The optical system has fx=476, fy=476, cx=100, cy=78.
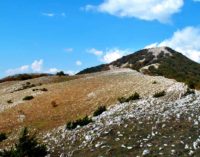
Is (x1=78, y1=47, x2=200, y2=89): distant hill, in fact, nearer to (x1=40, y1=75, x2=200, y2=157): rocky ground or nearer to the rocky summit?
the rocky summit

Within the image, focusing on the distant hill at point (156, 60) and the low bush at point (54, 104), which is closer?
the low bush at point (54, 104)

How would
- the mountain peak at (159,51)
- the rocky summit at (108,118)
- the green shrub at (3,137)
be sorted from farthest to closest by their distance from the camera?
the mountain peak at (159,51)
the green shrub at (3,137)
the rocky summit at (108,118)

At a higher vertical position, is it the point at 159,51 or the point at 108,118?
the point at 159,51

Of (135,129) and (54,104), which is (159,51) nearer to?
(54,104)

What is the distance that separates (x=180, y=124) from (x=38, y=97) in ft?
86.0

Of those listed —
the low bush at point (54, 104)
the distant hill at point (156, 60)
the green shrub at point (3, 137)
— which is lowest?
the green shrub at point (3, 137)

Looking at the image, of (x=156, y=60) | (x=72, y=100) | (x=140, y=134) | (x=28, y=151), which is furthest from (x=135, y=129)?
(x=156, y=60)

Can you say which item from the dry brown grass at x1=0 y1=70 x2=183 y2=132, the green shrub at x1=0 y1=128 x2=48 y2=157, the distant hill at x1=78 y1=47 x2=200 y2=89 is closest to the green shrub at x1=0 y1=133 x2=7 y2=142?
the dry brown grass at x1=0 y1=70 x2=183 y2=132

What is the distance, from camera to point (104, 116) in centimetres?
3042

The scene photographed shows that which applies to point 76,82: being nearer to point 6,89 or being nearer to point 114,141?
point 6,89

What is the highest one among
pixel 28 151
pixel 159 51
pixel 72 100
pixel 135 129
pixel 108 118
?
pixel 159 51

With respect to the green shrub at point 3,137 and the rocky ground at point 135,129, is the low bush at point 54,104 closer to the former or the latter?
the rocky ground at point 135,129

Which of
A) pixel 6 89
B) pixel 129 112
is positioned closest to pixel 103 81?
pixel 6 89

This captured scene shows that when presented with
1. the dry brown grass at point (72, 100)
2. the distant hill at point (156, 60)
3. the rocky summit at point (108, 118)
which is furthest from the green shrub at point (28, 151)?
the distant hill at point (156, 60)
